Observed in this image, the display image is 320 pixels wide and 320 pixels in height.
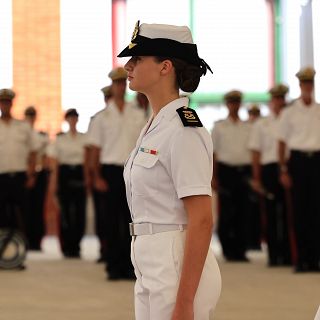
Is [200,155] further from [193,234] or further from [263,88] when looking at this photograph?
[263,88]

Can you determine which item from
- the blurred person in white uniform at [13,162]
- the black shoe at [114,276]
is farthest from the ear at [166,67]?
the blurred person in white uniform at [13,162]

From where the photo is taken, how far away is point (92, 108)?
15406 millimetres

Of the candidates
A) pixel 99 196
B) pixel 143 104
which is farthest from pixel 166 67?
pixel 99 196

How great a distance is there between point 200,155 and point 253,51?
13153 millimetres

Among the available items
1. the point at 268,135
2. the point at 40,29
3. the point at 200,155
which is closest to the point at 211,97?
the point at 40,29

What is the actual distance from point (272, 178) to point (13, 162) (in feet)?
7.20

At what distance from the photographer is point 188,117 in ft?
7.36

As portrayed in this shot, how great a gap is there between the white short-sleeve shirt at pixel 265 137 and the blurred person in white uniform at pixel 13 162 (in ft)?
6.53

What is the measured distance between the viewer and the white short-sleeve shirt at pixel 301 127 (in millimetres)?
8070

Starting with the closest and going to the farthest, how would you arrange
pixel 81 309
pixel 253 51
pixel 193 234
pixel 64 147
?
pixel 193 234
pixel 81 309
pixel 64 147
pixel 253 51

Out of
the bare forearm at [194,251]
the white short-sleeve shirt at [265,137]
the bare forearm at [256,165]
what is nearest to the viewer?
the bare forearm at [194,251]

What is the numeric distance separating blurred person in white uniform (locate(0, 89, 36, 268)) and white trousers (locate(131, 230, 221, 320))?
659 cm

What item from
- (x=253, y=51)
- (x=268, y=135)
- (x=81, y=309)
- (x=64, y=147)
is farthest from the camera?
(x=253, y=51)

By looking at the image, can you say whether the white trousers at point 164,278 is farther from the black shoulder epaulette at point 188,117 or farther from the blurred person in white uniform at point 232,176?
the blurred person in white uniform at point 232,176
